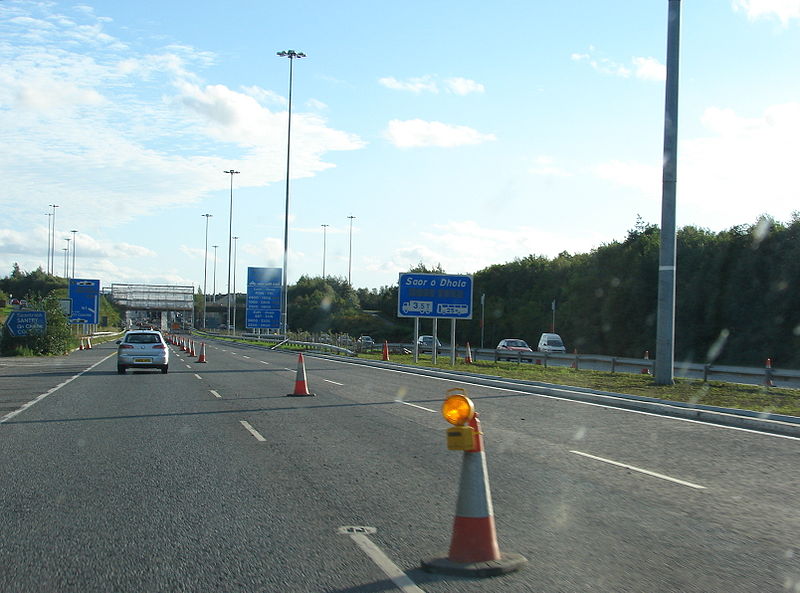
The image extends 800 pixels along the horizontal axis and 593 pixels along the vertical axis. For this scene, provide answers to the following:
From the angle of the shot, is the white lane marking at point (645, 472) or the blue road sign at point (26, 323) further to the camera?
the blue road sign at point (26, 323)

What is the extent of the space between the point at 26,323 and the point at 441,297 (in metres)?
22.2

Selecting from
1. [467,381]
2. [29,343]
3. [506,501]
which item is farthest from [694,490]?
[29,343]

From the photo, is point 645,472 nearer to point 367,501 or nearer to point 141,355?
point 367,501

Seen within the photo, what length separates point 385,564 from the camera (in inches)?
233

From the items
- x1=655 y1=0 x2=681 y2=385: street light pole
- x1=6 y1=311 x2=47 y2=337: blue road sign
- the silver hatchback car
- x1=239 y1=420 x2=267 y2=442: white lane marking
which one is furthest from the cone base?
x1=6 y1=311 x2=47 y2=337: blue road sign

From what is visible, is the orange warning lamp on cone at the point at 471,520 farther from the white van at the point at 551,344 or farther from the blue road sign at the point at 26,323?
the white van at the point at 551,344

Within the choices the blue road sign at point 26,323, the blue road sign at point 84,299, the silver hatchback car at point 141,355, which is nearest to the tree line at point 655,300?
the silver hatchback car at point 141,355

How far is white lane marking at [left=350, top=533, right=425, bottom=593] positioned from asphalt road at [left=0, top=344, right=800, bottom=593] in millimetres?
24

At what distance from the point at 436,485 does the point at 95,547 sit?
377 centimetres

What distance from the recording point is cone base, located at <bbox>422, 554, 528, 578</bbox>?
5691mm

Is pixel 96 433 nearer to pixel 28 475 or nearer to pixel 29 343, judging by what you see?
pixel 28 475

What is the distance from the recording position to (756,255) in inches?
1971

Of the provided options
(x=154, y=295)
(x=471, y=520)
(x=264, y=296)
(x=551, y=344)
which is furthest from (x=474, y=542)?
(x=154, y=295)

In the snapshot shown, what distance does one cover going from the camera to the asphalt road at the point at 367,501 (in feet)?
18.8
